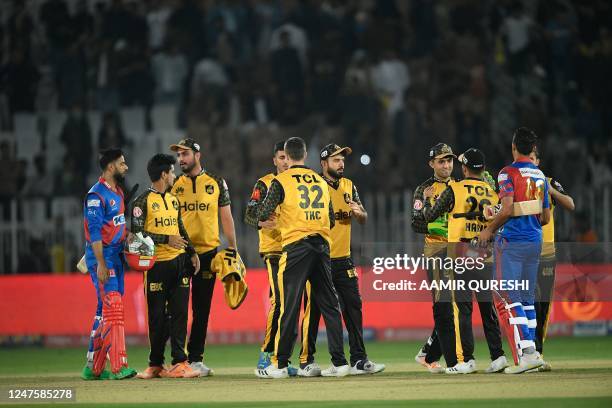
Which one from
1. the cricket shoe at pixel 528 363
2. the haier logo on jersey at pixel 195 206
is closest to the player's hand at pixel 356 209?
the haier logo on jersey at pixel 195 206

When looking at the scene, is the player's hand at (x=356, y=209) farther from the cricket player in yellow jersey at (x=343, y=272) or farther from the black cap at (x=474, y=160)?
the black cap at (x=474, y=160)

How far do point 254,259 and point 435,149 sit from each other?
24.6ft

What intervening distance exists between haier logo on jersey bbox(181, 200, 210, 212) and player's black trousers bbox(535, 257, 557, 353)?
12.5 ft

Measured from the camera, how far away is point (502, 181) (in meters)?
11.4

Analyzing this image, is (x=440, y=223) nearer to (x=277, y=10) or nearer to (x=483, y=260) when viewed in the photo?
(x=483, y=260)

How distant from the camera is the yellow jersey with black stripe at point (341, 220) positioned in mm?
12273

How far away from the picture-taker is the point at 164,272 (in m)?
12.0

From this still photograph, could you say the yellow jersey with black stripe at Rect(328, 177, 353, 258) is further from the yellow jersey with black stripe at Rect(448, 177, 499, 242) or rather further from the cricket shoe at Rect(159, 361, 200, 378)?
the cricket shoe at Rect(159, 361, 200, 378)

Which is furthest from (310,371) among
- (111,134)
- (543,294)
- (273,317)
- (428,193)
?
(111,134)

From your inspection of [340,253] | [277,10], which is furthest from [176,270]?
[277,10]

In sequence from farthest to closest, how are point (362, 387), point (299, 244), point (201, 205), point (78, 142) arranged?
point (78, 142), point (201, 205), point (299, 244), point (362, 387)

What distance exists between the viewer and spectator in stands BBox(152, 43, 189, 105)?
23.0 metres

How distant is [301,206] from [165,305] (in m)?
2.03

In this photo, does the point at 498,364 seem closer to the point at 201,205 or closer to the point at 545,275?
the point at 545,275
